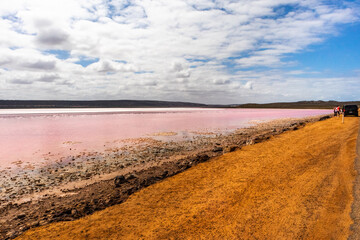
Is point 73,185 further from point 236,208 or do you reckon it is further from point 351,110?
point 351,110

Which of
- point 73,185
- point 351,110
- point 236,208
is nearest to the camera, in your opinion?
point 236,208

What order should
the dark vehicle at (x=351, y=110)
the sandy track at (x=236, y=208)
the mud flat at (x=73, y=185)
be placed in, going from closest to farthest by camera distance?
the sandy track at (x=236, y=208) → the mud flat at (x=73, y=185) → the dark vehicle at (x=351, y=110)

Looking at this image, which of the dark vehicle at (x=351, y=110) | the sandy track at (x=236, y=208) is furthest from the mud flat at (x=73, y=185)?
the dark vehicle at (x=351, y=110)

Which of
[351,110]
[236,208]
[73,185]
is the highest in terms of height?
[351,110]

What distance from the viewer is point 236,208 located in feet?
22.3

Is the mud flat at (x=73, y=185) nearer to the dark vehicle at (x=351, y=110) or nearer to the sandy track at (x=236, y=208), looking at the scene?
the sandy track at (x=236, y=208)

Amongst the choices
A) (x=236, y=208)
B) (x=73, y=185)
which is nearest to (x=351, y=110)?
(x=236, y=208)

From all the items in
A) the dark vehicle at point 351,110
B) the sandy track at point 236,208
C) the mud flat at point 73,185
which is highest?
the dark vehicle at point 351,110

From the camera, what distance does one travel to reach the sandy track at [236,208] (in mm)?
5688

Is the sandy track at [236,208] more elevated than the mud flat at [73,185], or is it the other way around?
the sandy track at [236,208]

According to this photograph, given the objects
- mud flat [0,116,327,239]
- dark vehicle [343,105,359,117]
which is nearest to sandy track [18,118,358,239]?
mud flat [0,116,327,239]

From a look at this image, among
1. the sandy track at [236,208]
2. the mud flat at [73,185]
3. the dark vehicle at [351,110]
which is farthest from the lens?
the dark vehicle at [351,110]

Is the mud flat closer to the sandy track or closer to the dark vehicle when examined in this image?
the sandy track

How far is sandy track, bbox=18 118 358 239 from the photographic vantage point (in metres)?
5.69
